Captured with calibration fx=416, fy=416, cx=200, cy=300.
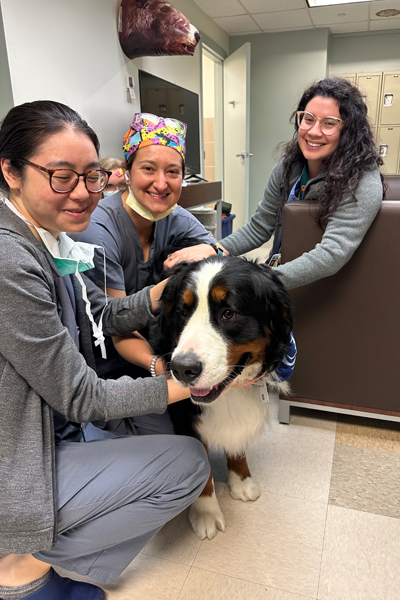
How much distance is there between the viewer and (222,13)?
5.14 meters

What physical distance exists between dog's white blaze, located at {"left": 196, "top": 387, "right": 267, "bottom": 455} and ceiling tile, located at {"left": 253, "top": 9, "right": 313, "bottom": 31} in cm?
546

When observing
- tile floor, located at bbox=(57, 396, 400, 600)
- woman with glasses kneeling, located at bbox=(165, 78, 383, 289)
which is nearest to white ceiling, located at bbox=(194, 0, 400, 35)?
woman with glasses kneeling, located at bbox=(165, 78, 383, 289)

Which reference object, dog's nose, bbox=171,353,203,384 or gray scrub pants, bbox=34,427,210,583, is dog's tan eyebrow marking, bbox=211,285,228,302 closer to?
dog's nose, bbox=171,353,203,384

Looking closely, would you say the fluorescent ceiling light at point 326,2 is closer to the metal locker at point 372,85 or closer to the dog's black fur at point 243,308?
the metal locker at point 372,85

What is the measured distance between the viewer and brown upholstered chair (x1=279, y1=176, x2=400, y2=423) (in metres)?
1.62

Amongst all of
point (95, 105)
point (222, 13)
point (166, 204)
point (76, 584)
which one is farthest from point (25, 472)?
point (222, 13)

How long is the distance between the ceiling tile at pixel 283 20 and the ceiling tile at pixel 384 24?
0.90 m

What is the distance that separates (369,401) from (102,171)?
148 cm

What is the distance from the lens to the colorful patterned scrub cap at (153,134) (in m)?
1.46

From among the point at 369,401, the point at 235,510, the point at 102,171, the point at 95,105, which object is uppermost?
the point at 95,105

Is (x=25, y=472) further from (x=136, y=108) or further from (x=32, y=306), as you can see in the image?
(x=136, y=108)

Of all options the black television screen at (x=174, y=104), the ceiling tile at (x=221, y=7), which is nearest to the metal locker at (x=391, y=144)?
the ceiling tile at (x=221, y=7)

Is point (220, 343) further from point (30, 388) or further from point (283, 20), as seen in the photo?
point (283, 20)

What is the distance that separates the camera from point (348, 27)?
585cm
